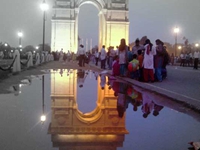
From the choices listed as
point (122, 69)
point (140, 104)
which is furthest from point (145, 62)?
point (140, 104)

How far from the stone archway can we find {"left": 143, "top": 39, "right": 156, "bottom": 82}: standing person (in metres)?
35.1

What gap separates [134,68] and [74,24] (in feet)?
115

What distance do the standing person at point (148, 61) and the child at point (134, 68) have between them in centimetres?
67

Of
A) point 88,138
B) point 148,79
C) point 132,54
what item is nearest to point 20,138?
point 88,138

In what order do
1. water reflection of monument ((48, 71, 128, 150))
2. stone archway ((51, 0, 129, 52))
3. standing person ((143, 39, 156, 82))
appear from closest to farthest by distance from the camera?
water reflection of monument ((48, 71, 128, 150))
standing person ((143, 39, 156, 82))
stone archway ((51, 0, 129, 52))

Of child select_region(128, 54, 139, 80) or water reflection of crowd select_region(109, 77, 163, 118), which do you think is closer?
water reflection of crowd select_region(109, 77, 163, 118)

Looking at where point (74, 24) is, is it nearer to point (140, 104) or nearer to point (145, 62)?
point (145, 62)

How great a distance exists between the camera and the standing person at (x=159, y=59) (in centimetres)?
1182

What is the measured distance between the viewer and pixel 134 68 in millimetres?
12258

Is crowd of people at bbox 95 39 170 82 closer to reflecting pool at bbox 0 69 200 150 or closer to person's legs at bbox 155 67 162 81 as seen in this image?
person's legs at bbox 155 67 162 81

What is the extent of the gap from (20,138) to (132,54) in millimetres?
9874

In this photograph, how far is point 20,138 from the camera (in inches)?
152

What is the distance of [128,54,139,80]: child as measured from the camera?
12070 millimetres

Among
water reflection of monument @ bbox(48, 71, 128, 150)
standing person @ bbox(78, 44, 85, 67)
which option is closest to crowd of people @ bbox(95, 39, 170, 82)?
water reflection of monument @ bbox(48, 71, 128, 150)
